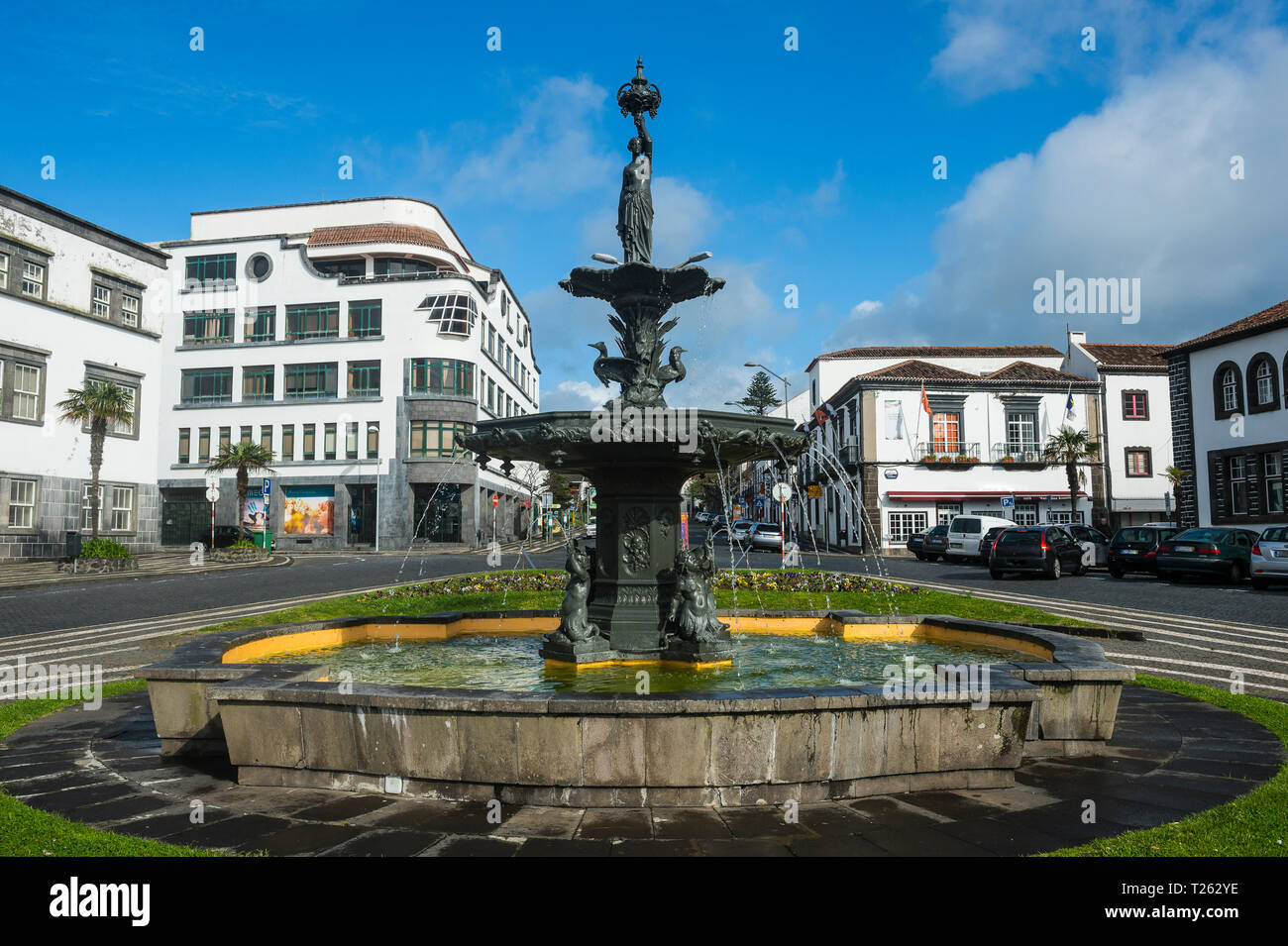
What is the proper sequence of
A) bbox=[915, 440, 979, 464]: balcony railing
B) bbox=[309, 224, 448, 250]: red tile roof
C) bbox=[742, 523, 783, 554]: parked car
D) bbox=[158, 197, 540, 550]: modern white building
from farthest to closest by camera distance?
1. bbox=[309, 224, 448, 250]: red tile roof
2. bbox=[158, 197, 540, 550]: modern white building
3. bbox=[915, 440, 979, 464]: balcony railing
4. bbox=[742, 523, 783, 554]: parked car

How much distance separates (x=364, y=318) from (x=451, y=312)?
17.6ft

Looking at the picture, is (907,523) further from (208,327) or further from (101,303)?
(208,327)

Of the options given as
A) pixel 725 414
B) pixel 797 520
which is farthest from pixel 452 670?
pixel 797 520

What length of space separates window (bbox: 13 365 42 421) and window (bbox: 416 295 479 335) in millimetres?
19640

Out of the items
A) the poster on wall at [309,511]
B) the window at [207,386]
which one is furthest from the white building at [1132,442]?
the window at [207,386]

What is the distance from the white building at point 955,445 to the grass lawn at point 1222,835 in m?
39.5

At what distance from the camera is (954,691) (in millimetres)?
4848

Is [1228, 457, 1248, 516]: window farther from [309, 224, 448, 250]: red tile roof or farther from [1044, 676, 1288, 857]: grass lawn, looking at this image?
[309, 224, 448, 250]: red tile roof

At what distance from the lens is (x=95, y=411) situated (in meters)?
32.0

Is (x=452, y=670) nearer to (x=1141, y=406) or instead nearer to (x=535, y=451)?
(x=535, y=451)

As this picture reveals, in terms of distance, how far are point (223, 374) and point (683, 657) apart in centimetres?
5025

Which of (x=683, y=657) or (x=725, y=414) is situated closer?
(x=725, y=414)

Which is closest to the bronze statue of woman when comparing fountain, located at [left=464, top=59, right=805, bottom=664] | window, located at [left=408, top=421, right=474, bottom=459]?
fountain, located at [left=464, top=59, right=805, bottom=664]

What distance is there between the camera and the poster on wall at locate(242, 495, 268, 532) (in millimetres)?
46438
